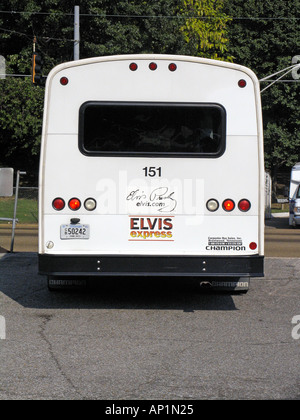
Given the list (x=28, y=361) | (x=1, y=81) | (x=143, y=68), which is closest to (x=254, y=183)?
(x=143, y=68)

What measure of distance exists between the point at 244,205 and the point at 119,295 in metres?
2.45

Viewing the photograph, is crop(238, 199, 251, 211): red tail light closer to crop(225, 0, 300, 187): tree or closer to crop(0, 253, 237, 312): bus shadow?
crop(0, 253, 237, 312): bus shadow

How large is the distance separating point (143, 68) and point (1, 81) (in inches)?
1090

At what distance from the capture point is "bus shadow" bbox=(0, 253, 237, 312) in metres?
9.70

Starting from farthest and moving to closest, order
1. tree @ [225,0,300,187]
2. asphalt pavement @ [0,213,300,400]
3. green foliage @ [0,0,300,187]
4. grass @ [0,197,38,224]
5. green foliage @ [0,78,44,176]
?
tree @ [225,0,300,187] → green foliage @ [0,78,44,176] → green foliage @ [0,0,300,187] → grass @ [0,197,38,224] → asphalt pavement @ [0,213,300,400]

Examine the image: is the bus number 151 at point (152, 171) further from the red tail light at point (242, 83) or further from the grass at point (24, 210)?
the grass at point (24, 210)

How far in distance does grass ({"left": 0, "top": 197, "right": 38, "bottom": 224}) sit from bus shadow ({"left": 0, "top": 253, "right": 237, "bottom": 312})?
1519cm

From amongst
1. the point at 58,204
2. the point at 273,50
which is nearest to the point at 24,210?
the point at 58,204

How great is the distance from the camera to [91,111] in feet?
29.9

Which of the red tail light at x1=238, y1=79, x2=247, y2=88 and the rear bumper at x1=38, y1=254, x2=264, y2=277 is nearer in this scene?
the rear bumper at x1=38, y1=254, x2=264, y2=277

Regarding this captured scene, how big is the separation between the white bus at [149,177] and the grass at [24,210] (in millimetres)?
18158

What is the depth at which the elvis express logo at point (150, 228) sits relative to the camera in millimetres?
9008

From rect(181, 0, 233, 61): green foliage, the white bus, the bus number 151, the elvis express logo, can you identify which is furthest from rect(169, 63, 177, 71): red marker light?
rect(181, 0, 233, 61): green foliage

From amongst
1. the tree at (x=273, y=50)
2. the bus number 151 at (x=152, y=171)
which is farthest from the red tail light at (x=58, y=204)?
the tree at (x=273, y=50)
